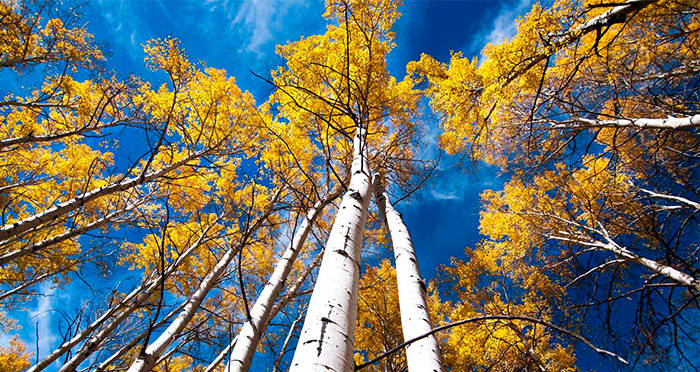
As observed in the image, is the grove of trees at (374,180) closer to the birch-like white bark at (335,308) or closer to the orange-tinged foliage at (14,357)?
the birch-like white bark at (335,308)

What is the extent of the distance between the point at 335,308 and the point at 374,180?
165cm

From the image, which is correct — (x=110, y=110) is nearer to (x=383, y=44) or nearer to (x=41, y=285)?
(x=41, y=285)

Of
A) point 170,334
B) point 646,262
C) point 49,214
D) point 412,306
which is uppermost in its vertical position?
point 646,262

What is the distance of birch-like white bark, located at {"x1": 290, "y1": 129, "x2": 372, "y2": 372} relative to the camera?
1040 millimetres

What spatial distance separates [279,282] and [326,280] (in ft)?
6.18

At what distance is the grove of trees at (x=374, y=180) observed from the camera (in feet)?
13.5

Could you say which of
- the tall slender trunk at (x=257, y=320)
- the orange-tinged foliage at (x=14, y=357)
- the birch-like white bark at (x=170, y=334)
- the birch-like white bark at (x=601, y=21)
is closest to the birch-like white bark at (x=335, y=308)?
the tall slender trunk at (x=257, y=320)

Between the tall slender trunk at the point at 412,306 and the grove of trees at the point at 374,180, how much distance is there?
95 centimetres

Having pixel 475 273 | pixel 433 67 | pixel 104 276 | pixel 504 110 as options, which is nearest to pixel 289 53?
pixel 433 67

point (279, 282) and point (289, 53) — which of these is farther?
point (289, 53)

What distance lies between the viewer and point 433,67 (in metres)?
7.58

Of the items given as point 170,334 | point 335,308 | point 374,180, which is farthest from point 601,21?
point 170,334

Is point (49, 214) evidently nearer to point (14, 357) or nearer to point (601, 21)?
point (601, 21)

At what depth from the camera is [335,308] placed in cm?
119
